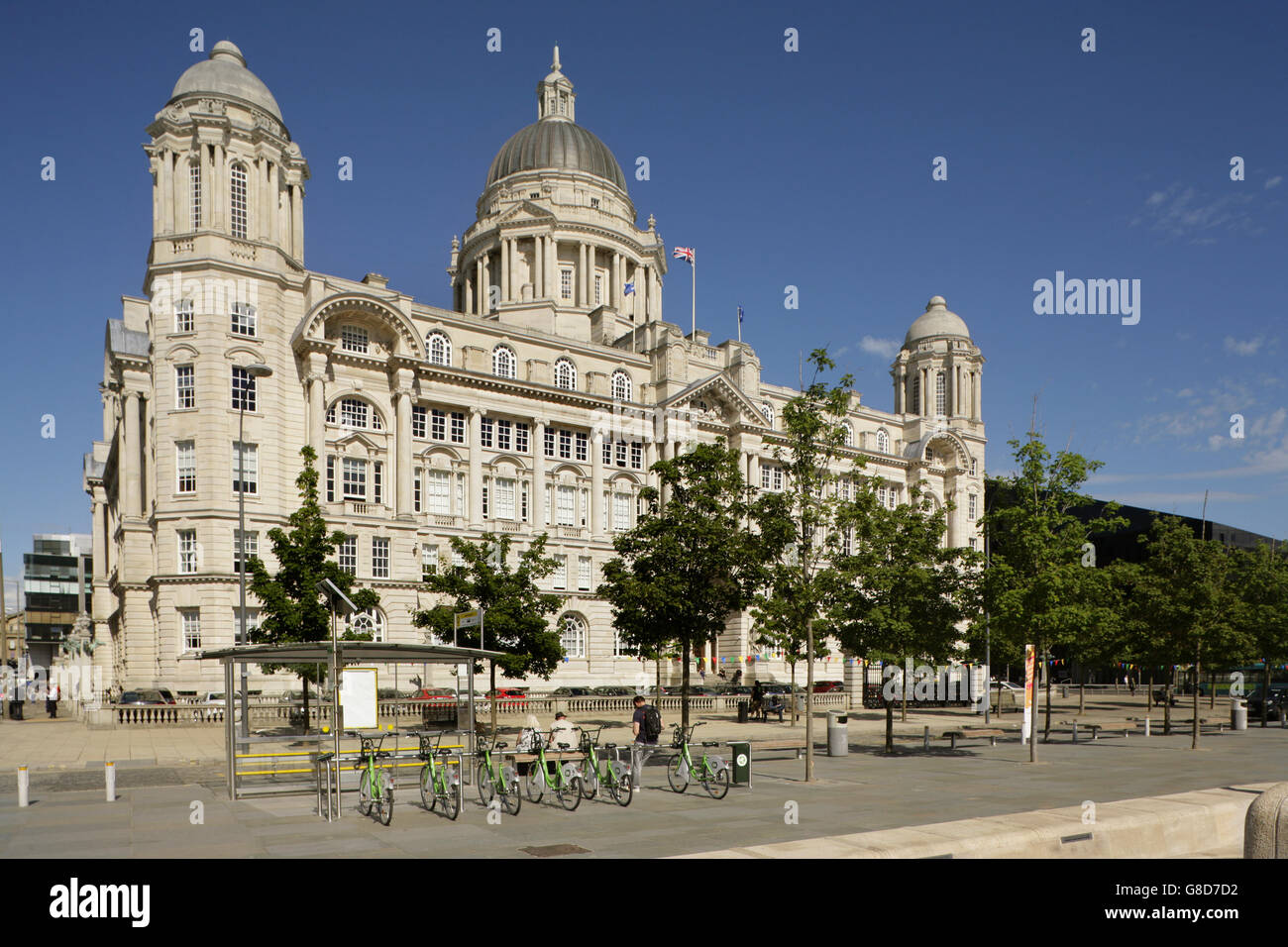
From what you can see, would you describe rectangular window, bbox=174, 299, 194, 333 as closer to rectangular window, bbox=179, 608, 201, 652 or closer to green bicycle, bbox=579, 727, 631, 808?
rectangular window, bbox=179, 608, 201, 652

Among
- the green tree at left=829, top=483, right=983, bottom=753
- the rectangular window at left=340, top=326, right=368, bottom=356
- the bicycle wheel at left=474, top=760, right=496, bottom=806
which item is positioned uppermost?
the rectangular window at left=340, top=326, right=368, bottom=356

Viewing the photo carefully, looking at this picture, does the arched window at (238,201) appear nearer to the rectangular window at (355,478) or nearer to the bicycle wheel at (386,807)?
the rectangular window at (355,478)

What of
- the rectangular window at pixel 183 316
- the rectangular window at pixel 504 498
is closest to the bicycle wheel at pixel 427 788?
the rectangular window at pixel 183 316

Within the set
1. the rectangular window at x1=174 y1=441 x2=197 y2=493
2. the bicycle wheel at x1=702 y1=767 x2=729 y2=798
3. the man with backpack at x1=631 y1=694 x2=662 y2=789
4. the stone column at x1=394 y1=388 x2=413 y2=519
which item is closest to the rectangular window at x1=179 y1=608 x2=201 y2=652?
the rectangular window at x1=174 y1=441 x2=197 y2=493

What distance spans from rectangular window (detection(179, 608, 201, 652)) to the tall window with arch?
67.5 ft

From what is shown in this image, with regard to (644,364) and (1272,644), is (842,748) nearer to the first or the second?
(1272,644)

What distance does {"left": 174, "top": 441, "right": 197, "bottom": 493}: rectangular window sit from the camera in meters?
53.5

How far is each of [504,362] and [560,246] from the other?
2475 centimetres

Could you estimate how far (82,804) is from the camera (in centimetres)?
1812

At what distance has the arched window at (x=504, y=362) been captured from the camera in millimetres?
68544

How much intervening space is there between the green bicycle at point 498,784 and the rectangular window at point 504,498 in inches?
1929

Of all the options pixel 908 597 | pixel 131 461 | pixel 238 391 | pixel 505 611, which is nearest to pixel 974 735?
pixel 908 597

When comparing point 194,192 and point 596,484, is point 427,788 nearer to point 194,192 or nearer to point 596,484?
point 194,192
